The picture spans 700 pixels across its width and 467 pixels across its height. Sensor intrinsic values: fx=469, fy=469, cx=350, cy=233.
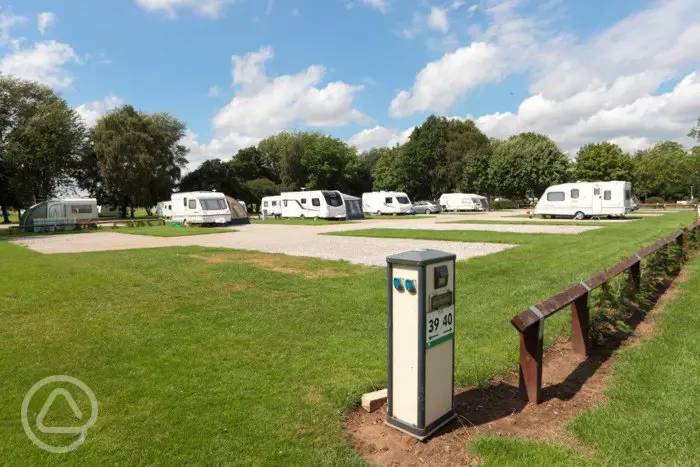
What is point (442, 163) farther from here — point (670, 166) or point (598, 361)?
point (598, 361)

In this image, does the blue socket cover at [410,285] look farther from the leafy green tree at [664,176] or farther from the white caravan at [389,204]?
the leafy green tree at [664,176]

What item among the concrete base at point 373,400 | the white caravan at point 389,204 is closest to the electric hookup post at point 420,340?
the concrete base at point 373,400

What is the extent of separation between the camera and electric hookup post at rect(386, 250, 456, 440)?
2941 mm

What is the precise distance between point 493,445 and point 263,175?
66.1 metres

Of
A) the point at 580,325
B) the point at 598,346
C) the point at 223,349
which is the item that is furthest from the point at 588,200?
the point at 223,349

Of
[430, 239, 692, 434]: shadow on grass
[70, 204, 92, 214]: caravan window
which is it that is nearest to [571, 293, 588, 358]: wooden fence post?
[430, 239, 692, 434]: shadow on grass

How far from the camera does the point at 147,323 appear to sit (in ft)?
18.4

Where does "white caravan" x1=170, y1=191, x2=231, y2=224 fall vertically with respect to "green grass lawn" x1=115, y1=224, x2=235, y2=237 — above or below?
above

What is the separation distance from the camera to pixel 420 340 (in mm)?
2951

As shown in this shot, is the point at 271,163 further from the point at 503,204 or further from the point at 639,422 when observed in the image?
the point at 639,422

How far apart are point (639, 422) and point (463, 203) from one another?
5069 cm

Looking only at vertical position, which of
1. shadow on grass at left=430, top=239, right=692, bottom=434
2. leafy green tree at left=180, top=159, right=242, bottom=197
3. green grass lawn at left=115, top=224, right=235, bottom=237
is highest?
leafy green tree at left=180, top=159, right=242, bottom=197

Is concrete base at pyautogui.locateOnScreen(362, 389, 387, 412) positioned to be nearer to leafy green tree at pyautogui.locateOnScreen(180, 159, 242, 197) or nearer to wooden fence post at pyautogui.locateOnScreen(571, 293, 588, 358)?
wooden fence post at pyautogui.locateOnScreen(571, 293, 588, 358)

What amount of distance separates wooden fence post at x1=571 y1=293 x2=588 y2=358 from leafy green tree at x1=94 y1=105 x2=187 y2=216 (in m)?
46.9
